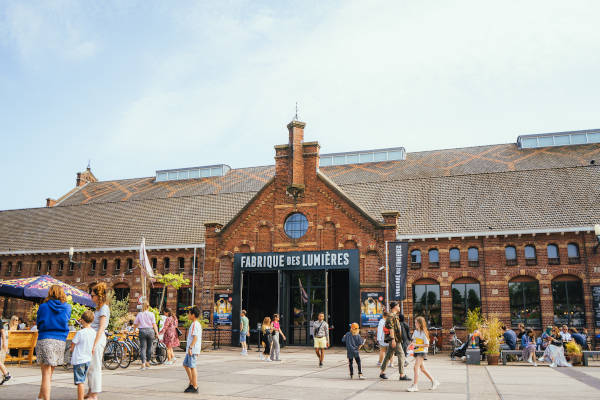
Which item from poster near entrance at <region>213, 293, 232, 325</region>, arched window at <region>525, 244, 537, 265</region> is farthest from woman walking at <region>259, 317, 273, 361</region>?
arched window at <region>525, 244, 537, 265</region>

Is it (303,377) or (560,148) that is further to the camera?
(560,148)

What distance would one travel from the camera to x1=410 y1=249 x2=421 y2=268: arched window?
87.8 feet

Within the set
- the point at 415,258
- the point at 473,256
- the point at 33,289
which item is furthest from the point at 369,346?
the point at 33,289

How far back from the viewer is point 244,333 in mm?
21453

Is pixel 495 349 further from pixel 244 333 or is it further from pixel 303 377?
pixel 244 333

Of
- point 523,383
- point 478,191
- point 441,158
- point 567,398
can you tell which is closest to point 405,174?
point 441,158

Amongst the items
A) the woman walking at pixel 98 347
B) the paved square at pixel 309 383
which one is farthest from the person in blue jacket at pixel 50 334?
the paved square at pixel 309 383

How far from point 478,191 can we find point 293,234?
11.3m

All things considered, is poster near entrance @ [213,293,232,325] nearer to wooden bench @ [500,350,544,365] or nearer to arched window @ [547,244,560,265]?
wooden bench @ [500,350,544,365]

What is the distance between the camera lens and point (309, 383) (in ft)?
39.5

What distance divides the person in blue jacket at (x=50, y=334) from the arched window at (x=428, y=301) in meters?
20.4

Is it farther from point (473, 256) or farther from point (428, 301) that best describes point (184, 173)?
point (473, 256)

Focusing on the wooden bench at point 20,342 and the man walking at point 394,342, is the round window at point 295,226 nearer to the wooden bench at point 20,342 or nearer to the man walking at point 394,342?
the man walking at point 394,342

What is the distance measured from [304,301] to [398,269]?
516cm
